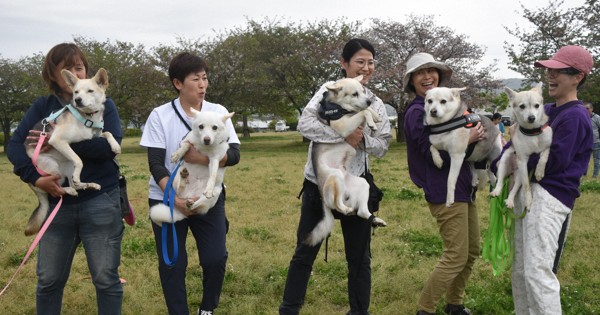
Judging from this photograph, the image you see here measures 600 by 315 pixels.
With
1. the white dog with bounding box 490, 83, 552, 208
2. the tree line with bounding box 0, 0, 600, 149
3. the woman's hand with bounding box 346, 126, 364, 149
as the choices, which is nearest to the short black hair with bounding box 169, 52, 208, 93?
the woman's hand with bounding box 346, 126, 364, 149

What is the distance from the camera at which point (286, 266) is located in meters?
5.71

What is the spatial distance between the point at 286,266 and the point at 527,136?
3.28 metres

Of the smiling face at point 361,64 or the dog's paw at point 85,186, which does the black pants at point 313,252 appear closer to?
the smiling face at point 361,64

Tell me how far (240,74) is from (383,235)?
24421 millimetres

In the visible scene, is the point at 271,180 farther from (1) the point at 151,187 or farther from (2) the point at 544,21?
(2) the point at 544,21

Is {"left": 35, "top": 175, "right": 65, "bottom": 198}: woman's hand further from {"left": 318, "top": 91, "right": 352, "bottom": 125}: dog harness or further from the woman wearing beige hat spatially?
the woman wearing beige hat

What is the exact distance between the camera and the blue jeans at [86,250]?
3268 mm

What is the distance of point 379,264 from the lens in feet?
18.6

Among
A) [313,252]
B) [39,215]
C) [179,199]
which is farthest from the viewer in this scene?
[313,252]

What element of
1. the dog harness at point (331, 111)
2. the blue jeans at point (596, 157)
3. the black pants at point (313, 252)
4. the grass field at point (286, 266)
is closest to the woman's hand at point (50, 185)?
the grass field at point (286, 266)

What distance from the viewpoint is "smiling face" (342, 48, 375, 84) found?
3.92 m

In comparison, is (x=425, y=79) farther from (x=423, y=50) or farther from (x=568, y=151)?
(x=423, y=50)

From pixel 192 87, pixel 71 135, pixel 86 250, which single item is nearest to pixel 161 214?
pixel 86 250

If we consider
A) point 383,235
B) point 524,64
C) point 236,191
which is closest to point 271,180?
point 236,191
